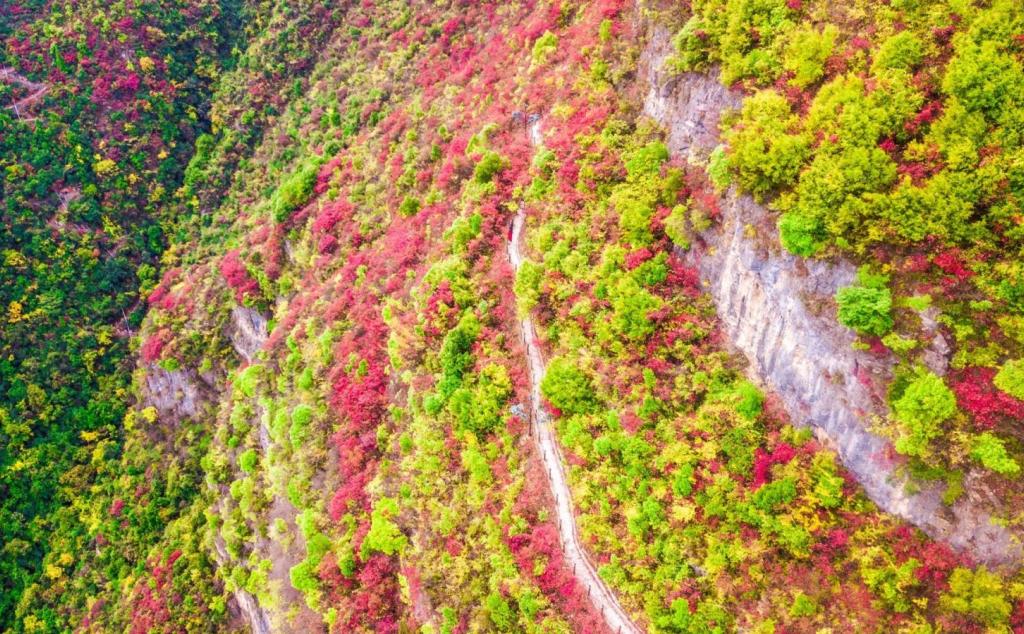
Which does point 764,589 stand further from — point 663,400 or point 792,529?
point 663,400

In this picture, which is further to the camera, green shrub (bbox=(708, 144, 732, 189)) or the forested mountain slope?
green shrub (bbox=(708, 144, 732, 189))

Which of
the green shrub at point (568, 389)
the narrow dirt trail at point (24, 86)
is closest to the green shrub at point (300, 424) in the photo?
the green shrub at point (568, 389)

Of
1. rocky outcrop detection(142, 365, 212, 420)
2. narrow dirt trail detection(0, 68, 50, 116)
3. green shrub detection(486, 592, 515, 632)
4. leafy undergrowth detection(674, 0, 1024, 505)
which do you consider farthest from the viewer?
narrow dirt trail detection(0, 68, 50, 116)

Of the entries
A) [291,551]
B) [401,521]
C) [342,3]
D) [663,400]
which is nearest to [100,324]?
[291,551]

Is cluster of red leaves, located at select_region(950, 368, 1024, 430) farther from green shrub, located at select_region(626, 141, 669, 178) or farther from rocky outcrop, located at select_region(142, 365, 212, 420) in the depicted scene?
A: rocky outcrop, located at select_region(142, 365, 212, 420)

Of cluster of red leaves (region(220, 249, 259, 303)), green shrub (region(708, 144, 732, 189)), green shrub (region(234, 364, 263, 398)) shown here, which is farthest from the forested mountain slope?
green shrub (region(234, 364, 263, 398))

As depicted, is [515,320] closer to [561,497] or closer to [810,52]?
[561,497]

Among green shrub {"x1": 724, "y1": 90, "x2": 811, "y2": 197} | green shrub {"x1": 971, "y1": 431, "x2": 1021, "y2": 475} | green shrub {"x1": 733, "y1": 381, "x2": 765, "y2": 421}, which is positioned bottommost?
green shrub {"x1": 733, "y1": 381, "x2": 765, "y2": 421}

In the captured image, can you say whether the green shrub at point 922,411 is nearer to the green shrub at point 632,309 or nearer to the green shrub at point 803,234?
the green shrub at point 803,234
